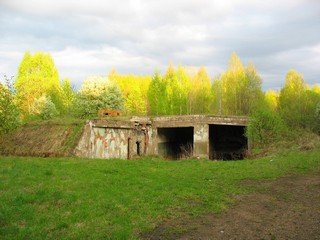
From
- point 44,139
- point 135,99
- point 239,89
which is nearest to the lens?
point 44,139

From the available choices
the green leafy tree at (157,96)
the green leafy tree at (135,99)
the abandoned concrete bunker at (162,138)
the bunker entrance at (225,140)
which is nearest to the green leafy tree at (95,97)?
the green leafy tree at (135,99)

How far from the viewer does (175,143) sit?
29.5 meters

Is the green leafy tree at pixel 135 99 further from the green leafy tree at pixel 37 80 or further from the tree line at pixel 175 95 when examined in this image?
the green leafy tree at pixel 37 80

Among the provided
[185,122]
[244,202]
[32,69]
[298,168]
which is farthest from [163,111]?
[244,202]

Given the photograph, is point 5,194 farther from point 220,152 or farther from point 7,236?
point 220,152

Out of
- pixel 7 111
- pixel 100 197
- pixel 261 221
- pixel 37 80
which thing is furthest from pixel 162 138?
pixel 37 80

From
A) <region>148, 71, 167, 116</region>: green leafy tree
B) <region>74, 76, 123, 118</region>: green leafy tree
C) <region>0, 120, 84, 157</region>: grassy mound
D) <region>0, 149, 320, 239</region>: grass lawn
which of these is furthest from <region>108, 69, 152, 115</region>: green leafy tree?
<region>0, 149, 320, 239</region>: grass lawn

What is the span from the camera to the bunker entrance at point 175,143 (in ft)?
86.3

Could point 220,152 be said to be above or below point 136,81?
below

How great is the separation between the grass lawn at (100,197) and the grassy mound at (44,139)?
4856mm

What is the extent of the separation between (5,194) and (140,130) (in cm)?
1572

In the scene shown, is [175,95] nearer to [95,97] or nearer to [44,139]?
[95,97]

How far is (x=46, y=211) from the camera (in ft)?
25.7

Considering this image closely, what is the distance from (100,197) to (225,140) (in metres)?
21.8
